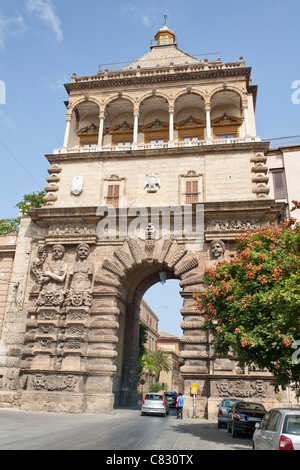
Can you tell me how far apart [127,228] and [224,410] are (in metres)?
11.2

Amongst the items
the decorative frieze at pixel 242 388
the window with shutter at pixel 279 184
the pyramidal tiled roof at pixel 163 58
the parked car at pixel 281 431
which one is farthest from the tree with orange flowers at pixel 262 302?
the pyramidal tiled roof at pixel 163 58

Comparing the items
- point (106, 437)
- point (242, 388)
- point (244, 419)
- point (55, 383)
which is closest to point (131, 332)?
point (55, 383)

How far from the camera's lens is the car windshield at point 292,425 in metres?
7.23

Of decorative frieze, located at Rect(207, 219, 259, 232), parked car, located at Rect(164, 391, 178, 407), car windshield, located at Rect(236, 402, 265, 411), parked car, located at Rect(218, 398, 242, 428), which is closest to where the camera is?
car windshield, located at Rect(236, 402, 265, 411)

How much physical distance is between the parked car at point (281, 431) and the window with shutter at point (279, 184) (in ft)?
72.0

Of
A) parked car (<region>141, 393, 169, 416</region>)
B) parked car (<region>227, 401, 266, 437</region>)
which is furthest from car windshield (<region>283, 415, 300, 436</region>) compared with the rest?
parked car (<region>141, 393, 169, 416</region>)

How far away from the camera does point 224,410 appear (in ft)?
54.5

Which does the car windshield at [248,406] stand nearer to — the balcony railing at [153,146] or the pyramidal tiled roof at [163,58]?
the balcony railing at [153,146]

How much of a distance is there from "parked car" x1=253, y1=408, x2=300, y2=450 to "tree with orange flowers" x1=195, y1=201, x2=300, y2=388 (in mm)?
3085

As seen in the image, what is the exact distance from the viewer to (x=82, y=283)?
2191cm

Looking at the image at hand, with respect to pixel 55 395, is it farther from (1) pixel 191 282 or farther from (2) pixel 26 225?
(2) pixel 26 225

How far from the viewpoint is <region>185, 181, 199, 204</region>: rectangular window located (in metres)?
23.4

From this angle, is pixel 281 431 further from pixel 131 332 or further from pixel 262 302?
pixel 131 332

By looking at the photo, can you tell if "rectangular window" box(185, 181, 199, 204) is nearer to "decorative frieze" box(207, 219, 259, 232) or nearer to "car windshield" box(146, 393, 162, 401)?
"decorative frieze" box(207, 219, 259, 232)
